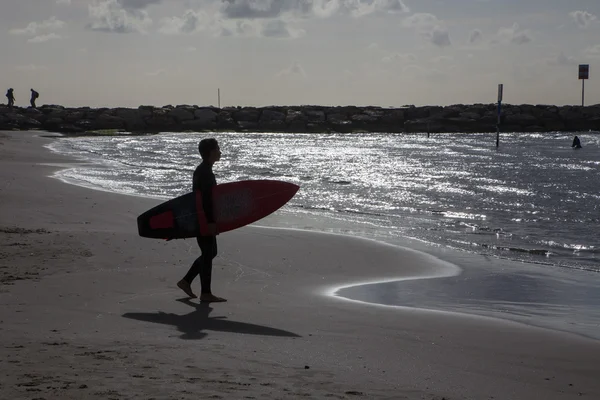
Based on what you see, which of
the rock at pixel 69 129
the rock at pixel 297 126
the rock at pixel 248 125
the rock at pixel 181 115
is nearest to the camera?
the rock at pixel 69 129

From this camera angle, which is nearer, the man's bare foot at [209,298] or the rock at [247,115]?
the man's bare foot at [209,298]

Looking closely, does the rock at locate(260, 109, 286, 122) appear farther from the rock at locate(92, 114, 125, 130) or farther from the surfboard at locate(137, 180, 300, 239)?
the surfboard at locate(137, 180, 300, 239)

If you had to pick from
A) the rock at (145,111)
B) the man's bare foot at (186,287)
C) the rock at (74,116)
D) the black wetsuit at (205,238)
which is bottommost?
the man's bare foot at (186,287)

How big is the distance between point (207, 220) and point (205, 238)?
0.79ft

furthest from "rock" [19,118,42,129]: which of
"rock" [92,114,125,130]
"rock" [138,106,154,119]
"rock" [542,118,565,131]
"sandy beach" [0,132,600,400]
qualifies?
"sandy beach" [0,132,600,400]

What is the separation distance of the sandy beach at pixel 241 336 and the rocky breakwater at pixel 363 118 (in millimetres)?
83139

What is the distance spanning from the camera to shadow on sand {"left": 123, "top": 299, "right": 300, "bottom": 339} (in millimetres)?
6238

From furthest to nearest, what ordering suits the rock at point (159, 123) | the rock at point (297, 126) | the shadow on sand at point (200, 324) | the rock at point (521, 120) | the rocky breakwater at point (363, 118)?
the rock at point (297, 126) → the rock at point (521, 120) → the rocky breakwater at point (363, 118) → the rock at point (159, 123) → the shadow on sand at point (200, 324)

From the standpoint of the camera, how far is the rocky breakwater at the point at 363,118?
308 ft

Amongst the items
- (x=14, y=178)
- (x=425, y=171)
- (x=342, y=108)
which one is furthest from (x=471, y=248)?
(x=342, y=108)

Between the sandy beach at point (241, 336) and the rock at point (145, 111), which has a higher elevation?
the rock at point (145, 111)

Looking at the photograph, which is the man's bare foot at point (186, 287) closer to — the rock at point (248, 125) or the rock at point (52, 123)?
the rock at point (52, 123)

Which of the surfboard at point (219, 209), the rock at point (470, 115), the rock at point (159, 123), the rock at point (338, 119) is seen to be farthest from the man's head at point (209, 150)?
the rock at point (470, 115)

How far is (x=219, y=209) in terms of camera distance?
8.69m
